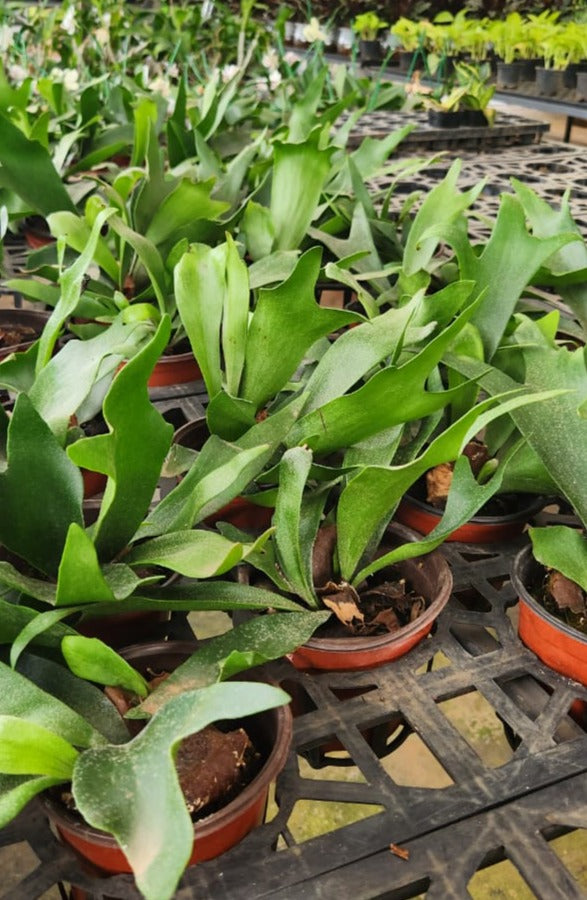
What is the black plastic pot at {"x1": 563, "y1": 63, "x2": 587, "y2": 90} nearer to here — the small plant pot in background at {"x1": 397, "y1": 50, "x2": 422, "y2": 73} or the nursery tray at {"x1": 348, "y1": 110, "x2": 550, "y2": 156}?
the small plant pot in background at {"x1": 397, "y1": 50, "x2": 422, "y2": 73}

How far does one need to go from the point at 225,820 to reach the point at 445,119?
1991 mm

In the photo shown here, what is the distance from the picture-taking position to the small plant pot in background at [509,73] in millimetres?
3500

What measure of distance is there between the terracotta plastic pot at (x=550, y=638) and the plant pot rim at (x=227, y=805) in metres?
0.20

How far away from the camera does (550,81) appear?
3205 mm

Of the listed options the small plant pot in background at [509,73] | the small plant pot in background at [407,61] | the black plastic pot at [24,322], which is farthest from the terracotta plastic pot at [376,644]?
the small plant pot in background at [407,61]

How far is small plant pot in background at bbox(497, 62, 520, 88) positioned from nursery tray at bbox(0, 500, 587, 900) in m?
3.46

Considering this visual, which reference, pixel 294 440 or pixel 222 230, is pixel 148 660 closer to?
pixel 294 440

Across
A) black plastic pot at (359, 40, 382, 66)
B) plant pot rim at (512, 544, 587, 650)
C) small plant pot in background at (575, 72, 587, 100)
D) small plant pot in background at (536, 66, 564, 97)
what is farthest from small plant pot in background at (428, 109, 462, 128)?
black plastic pot at (359, 40, 382, 66)

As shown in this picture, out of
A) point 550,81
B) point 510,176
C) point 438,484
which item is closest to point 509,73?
point 550,81

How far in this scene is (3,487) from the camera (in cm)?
51

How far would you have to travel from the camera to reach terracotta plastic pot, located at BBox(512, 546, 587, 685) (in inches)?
21.3

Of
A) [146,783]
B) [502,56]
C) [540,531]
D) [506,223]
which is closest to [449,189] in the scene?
[506,223]

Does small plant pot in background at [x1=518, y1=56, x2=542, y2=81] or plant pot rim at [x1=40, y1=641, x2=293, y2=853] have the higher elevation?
small plant pot in background at [x1=518, y1=56, x2=542, y2=81]

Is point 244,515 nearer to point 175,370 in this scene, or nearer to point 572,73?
point 175,370
